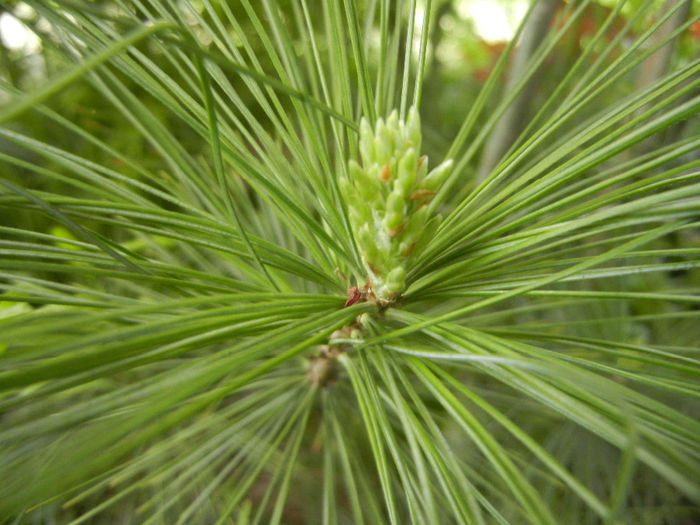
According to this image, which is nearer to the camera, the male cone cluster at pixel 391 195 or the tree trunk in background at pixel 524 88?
the male cone cluster at pixel 391 195

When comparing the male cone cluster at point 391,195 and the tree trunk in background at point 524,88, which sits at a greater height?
the tree trunk in background at point 524,88

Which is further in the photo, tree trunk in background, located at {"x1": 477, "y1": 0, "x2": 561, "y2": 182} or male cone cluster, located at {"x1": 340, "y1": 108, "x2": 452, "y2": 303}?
tree trunk in background, located at {"x1": 477, "y1": 0, "x2": 561, "y2": 182}

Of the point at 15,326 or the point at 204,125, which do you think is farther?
the point at 204,125

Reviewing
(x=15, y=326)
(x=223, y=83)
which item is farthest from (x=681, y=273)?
(x=15, y=326)

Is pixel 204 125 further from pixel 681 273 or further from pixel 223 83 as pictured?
pixel 681 273

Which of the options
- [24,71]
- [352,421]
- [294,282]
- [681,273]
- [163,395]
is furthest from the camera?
[681,273]

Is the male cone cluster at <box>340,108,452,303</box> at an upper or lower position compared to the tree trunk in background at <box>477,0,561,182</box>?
lower

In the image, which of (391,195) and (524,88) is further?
(524,88)

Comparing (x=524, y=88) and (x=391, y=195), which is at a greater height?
(x=524, y=88)
